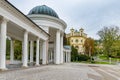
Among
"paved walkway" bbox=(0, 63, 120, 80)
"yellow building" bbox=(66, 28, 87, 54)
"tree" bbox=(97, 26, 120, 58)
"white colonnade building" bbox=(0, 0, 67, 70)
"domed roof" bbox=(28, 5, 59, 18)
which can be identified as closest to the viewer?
"paved walkway" bbox=(0, 63, 120, 80)

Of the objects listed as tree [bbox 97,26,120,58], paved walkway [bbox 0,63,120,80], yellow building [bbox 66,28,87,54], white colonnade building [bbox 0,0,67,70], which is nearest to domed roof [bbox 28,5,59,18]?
white colonnade building [bbox 0,0,67,70]

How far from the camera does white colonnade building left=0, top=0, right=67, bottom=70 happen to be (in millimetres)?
21672

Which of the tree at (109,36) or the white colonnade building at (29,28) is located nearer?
the white colonnade building at (29,28)

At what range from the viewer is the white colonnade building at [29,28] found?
71.1 feet

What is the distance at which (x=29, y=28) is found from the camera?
31672 millimetres

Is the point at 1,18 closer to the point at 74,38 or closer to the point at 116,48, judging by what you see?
the point at 116,48

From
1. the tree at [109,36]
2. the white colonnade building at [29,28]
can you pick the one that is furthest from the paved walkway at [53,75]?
the tree at [109,36]

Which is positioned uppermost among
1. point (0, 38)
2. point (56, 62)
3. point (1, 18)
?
point (1, 18)

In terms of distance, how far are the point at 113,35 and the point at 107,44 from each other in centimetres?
391

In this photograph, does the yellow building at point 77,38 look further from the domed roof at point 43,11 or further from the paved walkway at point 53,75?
the paved walkway at point 53,75

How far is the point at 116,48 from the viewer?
90.2 metres

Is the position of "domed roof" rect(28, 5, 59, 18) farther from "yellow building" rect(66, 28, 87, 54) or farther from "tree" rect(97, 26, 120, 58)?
"yellow building" rect(66, 28, 87, 54)

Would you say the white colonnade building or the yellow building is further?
the yellow building

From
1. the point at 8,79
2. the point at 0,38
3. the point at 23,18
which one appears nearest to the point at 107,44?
the point at 23,18
